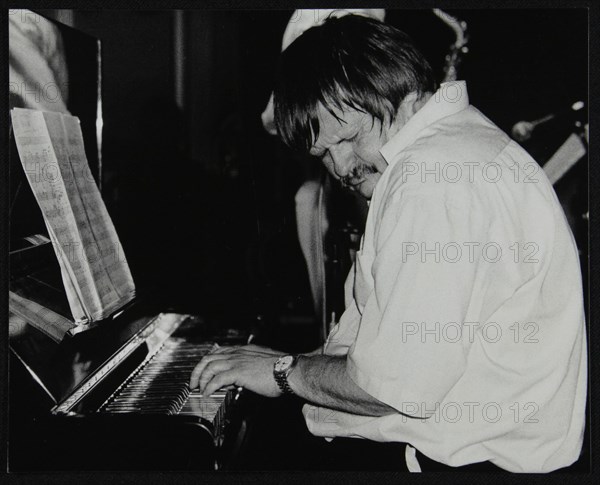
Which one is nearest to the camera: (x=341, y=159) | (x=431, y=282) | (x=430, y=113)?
(x=431, y=282)

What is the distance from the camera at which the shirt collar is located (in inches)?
51.5

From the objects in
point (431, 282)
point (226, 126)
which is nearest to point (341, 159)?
point (431, 282)

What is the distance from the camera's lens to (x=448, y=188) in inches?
43.7

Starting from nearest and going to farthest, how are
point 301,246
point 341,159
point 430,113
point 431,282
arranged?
point 431,282 < point 430,113 < point 341,159 < point 301,246

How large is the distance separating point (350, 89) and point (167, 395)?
709 millimetres

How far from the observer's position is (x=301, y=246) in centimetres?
204

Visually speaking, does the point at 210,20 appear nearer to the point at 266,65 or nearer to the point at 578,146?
the point at 266,65

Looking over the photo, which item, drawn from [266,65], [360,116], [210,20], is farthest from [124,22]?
[360,116]

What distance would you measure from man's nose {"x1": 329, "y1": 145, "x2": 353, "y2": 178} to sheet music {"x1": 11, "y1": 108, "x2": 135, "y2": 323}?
56 centimetres

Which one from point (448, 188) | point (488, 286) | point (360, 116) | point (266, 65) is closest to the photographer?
point (448, 188)

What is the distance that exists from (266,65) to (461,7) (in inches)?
23.2

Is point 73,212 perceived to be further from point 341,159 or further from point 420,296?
point 420,296

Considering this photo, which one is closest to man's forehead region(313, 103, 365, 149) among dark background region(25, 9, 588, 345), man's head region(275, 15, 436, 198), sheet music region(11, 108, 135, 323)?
man's head region(275, 15, 436, 198)

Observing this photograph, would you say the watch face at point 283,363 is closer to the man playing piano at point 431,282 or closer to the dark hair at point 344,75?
the man playing piano at point 431,282
